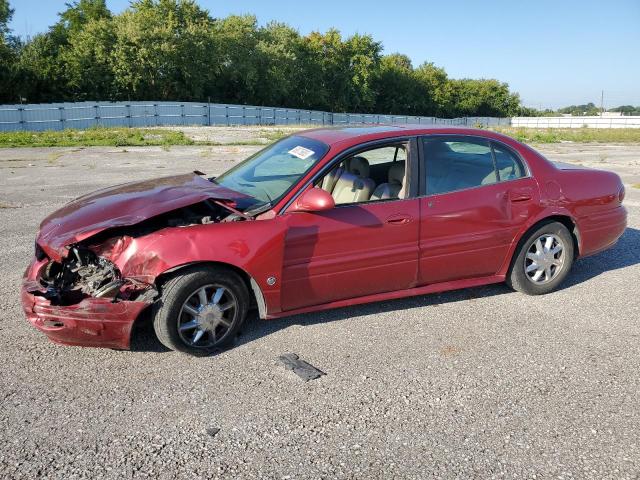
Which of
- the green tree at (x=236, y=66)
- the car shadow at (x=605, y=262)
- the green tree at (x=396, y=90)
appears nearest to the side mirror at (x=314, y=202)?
the car shadow at (x=605, y=262)

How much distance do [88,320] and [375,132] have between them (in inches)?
105

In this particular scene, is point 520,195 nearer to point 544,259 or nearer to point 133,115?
point 544,259

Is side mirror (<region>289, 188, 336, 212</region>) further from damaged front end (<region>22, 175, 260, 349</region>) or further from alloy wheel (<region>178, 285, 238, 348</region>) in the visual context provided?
alloy wheel (<region>178, 285, 238, 348</region>)

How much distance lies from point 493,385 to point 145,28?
46.5 meters

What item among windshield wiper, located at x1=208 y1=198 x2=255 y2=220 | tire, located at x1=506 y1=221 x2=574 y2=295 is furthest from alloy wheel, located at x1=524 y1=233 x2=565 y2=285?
windshield wiper, located at x1=208 y1=198 x2=255 y2=220

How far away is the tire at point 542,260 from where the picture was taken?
5062 mm

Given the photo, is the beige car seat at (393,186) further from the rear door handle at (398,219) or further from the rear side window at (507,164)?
the rear side window at (507,164)

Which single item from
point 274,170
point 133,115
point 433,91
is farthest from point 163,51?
point 433,91

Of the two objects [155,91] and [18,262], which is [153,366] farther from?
[155,91]

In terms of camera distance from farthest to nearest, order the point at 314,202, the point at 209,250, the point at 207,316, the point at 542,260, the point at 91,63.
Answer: the point at 91,63 → the point at 542,260 → the point at 314,202 → the point at 207,316 → the point at 209,250

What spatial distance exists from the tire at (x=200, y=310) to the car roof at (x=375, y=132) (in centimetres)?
146

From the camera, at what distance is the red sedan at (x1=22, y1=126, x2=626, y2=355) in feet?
12.3

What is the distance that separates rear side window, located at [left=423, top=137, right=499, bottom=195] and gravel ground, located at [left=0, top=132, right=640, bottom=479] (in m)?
1.07

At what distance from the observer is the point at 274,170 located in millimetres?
4820
